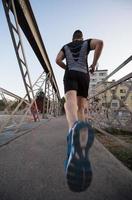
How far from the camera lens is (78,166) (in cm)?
142

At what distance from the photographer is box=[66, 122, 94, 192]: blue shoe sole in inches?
53.6

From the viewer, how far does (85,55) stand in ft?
6.75

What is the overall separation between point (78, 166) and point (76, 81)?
0.87 m

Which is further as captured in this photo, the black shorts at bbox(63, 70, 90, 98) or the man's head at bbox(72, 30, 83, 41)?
the man's head at bbox(72, 30, 83, 41)

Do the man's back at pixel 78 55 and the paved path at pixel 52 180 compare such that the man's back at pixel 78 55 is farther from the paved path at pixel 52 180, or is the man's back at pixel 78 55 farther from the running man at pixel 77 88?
the paved path at pixel 52 180

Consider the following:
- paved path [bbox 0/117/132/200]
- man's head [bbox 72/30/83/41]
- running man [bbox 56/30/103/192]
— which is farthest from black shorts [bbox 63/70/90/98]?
paved path [bbox 0/117/132/200]

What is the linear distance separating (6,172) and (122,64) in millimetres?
1902

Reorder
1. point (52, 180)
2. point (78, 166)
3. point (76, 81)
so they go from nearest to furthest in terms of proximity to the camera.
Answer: point (78, 166), point (52, 180), point (76, 81)

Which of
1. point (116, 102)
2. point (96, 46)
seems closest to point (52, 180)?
point (96, 46)

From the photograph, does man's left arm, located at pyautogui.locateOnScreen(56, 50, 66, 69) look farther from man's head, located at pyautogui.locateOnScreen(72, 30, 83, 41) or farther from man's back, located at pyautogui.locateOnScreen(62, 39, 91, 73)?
man's head, located at pyautogui.locateOnScreen(72, 30, 83, 41)

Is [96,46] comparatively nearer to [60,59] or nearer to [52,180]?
[60,59]

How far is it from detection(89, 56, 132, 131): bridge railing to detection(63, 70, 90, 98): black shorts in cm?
68

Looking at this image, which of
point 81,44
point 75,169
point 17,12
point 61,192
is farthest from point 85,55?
point 17,12

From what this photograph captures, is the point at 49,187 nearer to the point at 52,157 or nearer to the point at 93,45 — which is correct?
the point at 52,157
